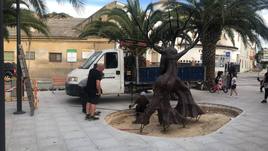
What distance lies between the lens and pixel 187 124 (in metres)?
10.2

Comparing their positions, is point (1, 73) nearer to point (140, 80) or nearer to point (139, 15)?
point (140, 80)

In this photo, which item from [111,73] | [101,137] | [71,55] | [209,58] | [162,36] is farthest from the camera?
[71,55]

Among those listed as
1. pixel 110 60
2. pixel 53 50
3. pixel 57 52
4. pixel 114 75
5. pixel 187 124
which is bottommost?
pixel 187 124

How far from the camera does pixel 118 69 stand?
44.9ft

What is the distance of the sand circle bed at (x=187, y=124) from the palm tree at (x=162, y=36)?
0.98 ft

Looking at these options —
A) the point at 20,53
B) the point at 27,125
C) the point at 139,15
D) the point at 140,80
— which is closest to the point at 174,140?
the point at 27,125

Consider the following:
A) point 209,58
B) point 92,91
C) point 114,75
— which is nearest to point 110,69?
point 114,75

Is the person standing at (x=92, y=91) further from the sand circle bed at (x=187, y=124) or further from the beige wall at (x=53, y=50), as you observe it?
the beige wall at (x=53, y=50)

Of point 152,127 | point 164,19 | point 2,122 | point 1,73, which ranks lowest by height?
point 152,127

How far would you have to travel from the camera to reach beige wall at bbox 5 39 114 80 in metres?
35.2

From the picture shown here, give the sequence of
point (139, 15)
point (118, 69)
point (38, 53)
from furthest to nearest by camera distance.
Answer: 1. point (38, 53)
2. point (139, 15)
3. point (118, 69)

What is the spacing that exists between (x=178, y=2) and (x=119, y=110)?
7.61 meters

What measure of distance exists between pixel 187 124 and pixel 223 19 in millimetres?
7819

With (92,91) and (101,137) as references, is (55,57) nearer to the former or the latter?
(92,91)
